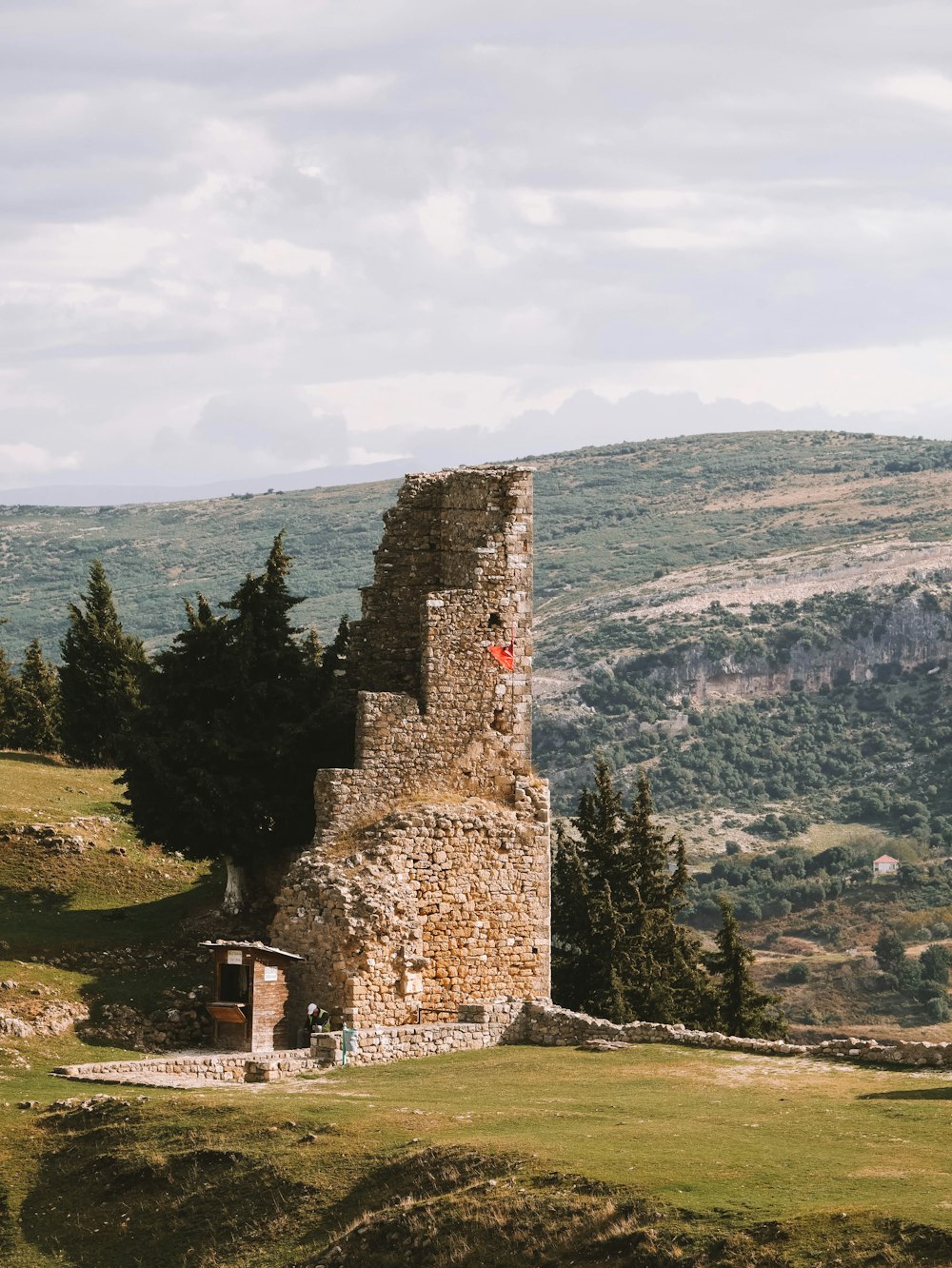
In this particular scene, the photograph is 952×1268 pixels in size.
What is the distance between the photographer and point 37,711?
65.0m

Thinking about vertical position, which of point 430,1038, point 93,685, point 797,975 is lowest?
point 797,975

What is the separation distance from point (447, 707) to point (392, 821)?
99.2 inches

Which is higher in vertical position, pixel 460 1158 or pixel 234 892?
pixel 234 892

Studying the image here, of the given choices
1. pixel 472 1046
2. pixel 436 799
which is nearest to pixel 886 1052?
pixel 472 1046

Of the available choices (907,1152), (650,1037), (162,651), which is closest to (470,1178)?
(907,1152)

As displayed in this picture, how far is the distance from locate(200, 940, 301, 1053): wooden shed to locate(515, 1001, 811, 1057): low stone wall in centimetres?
389

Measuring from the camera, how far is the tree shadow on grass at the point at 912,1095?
25.0 m

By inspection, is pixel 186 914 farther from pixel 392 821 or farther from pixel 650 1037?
pixel 650 1037

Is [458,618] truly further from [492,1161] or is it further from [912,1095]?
[492,1161]

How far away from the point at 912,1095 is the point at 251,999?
33.8 feet

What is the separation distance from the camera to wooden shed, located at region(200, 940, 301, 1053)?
30672mm

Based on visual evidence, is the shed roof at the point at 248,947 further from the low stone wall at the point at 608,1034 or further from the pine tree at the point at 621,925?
the pine tree at the point at 621,925

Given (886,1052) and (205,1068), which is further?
(205,1068)

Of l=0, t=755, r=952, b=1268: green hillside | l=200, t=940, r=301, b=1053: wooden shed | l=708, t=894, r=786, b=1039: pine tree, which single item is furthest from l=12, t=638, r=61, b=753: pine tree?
l=200, t=940, r=301, b=1053: wooden shed
